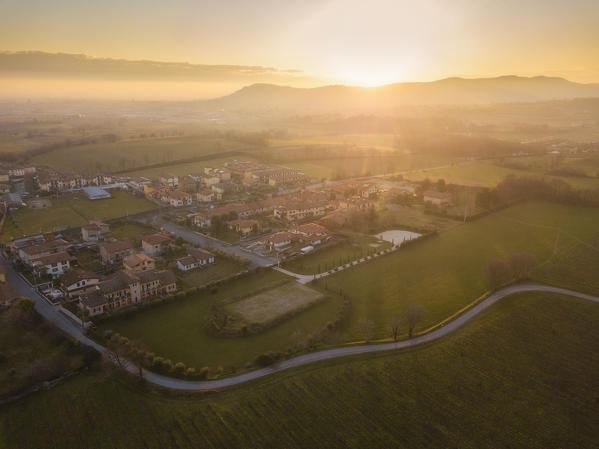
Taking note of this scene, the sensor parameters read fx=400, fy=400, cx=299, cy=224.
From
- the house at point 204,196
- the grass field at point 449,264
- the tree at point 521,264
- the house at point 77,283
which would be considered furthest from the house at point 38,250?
the tree at point 521,264

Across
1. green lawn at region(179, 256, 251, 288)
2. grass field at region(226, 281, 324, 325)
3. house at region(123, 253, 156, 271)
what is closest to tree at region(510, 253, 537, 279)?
grass field at region(226, 281, 324, 325)

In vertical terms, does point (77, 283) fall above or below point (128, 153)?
below

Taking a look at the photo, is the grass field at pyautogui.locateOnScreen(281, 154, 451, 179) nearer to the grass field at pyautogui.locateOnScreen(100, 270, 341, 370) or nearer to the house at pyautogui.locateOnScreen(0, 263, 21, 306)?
the grass field at pyautogui.locateOnScreen(100, 270, 341, 370)

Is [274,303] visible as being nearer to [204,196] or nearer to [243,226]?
[243,226]

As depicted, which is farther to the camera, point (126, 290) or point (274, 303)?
point (274, 303)

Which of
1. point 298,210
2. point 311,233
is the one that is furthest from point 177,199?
point 311,233

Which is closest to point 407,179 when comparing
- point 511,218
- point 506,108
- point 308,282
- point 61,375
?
point 511,218

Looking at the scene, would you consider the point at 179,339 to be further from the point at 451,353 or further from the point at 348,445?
the point at 451,353
